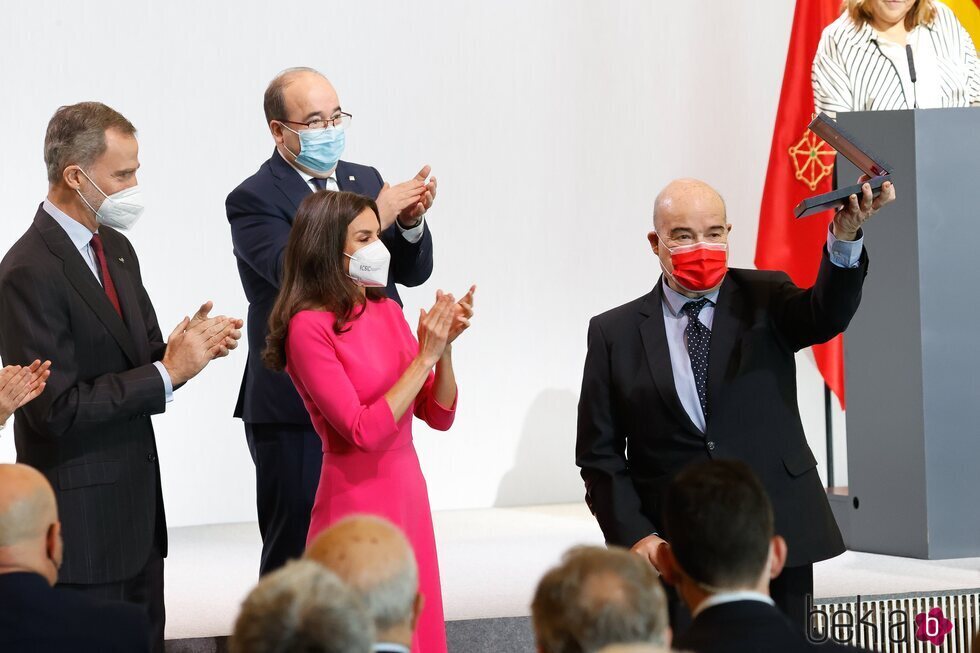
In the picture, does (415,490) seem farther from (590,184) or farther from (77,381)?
(590,184)

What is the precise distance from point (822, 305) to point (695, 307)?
341 millimetres

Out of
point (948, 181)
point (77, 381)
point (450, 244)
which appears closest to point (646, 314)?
point (77, 381)

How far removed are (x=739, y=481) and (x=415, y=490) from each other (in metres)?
1.15

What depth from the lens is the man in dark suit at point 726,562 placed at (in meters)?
2.02

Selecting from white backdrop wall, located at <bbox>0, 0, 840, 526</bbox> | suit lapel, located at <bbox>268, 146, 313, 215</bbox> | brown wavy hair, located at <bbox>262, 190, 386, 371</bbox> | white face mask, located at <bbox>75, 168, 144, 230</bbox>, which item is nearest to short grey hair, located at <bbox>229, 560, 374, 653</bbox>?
brown wavy hair, located at <bbox>262, 190, 386, 371</bbox>

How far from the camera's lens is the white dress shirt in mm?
3656

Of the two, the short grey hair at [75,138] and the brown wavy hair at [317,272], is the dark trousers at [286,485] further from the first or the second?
the short grey hair at [75,138]

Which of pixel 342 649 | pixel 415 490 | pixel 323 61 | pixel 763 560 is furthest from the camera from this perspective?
pixel 323 61

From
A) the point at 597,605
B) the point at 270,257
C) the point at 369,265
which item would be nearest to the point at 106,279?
the point at 270,257

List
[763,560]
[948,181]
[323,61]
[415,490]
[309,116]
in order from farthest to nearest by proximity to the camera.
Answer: [323,61] < [948,181] < [309,116] < [415,490] < [763,560]

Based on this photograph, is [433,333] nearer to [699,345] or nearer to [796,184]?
[699,345]

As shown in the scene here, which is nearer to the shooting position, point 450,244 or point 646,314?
point 646,314

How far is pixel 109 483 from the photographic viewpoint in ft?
10.6

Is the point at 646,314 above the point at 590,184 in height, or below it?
below
